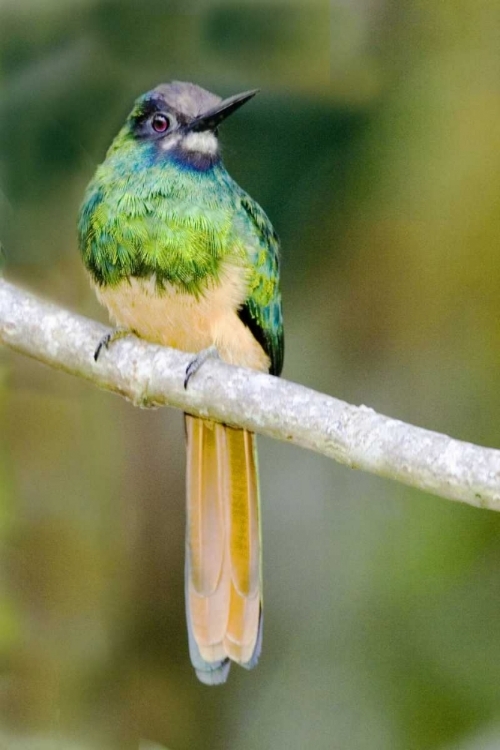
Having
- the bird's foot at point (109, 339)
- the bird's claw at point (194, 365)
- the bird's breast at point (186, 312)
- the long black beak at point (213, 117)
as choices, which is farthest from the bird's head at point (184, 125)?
the bird's claw at point (194, 365)

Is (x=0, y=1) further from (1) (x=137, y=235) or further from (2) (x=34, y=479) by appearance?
(2) (x=34, y=479)

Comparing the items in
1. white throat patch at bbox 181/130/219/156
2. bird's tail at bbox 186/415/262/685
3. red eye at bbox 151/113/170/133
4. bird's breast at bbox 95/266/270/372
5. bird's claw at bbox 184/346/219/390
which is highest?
red eye at bbox 151/113/170/133

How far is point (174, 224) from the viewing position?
1987 millimetres

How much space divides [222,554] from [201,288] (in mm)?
511

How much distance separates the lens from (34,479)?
234 centimetres

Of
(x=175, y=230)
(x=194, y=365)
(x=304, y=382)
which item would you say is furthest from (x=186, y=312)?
(x=304, y=382)

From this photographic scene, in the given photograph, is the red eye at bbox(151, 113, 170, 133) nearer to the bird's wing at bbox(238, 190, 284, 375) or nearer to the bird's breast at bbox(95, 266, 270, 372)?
the bird's wing at bbox(238, 190, 284, 375)

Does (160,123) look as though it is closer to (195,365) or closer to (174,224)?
(174,224)

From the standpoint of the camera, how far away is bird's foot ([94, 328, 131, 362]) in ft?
6.17

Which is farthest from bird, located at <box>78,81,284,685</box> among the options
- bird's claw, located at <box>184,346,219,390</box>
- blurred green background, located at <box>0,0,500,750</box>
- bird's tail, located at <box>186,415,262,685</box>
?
blurred green background, located at <box>0,0,500,750</box>

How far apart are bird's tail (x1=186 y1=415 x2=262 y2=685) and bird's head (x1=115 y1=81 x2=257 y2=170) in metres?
0.54

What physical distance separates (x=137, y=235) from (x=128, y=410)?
67cm

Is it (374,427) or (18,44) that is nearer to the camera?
(374,427)

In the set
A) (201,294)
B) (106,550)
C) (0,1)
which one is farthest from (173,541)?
(0,1)
